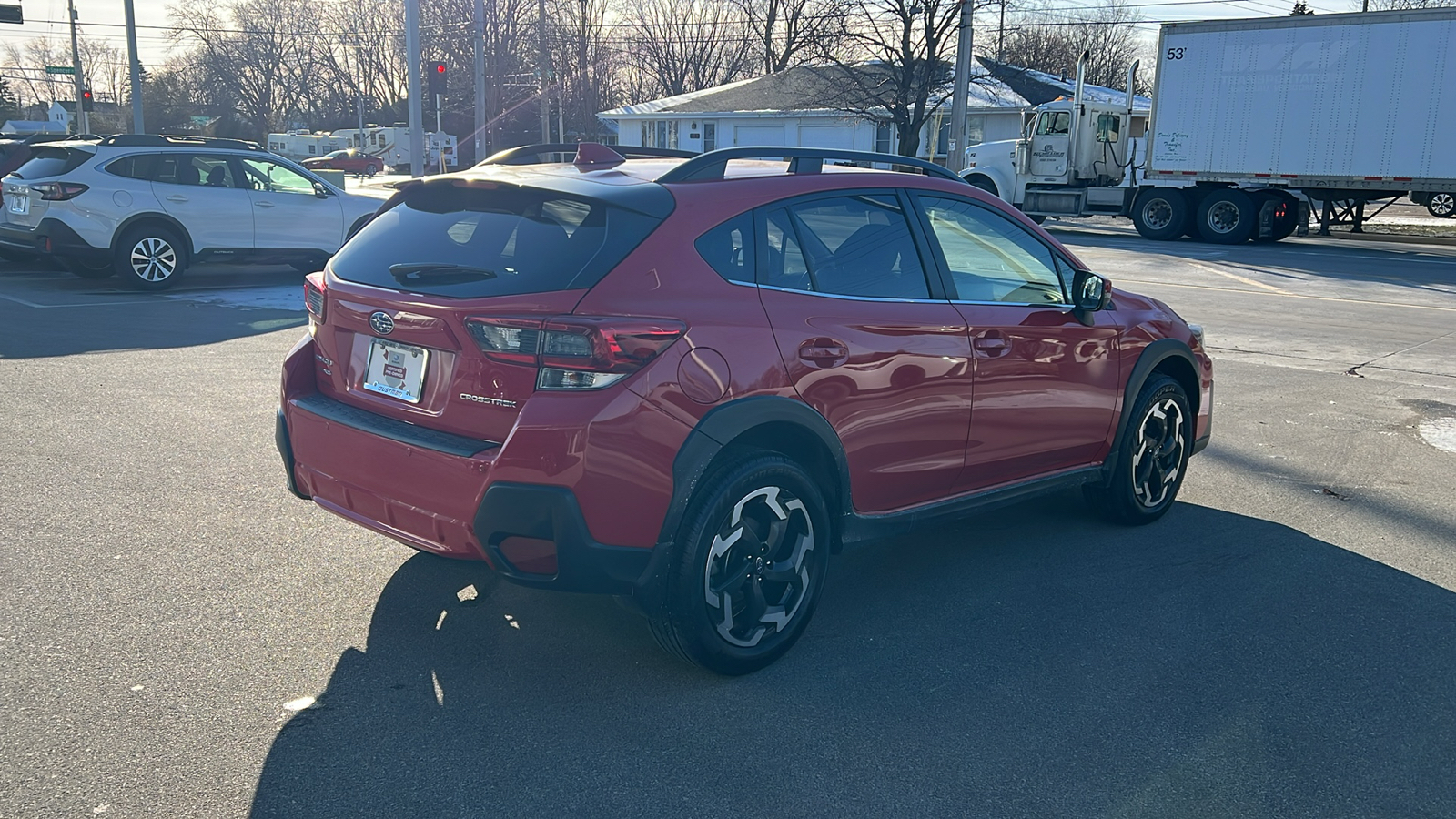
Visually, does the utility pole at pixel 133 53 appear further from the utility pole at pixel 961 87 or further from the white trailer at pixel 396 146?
the white trailer at pixel 396 146

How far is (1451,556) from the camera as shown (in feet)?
17.2

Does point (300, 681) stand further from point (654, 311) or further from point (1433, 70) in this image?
point (1433, 70)

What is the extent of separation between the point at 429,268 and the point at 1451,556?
4575mm

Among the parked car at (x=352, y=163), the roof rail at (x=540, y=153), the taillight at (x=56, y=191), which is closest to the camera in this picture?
the roof rail at (x=540, y=153)

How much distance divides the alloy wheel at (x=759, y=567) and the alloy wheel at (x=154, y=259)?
1109cm

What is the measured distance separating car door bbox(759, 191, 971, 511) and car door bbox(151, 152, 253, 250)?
10853 millimetres

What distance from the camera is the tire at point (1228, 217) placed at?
24828 millimetres

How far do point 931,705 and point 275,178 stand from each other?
12277 millimetres

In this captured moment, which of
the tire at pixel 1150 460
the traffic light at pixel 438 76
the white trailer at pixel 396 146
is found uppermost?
the traffic light at pixel 438 76

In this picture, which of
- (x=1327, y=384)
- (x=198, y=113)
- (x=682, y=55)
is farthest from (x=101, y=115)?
(x=1327, y=384)

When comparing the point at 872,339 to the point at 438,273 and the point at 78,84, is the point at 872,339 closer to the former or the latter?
the point at 438,273

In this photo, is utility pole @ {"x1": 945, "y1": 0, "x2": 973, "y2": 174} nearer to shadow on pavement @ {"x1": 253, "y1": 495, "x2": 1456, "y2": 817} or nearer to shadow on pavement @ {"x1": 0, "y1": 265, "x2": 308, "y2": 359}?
shadow on pavement @ {"x1": 0, "y1": 265, "x2": 308, "y2": 359}

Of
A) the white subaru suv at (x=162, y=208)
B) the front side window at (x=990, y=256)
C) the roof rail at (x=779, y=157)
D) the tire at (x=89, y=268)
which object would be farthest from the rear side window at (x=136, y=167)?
the front side window at (x=990, y=256)

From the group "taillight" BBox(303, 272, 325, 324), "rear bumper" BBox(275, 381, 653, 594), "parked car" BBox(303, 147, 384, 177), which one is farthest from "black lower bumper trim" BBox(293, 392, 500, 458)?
"parked car" BBox(303, 147, 384, 177)
